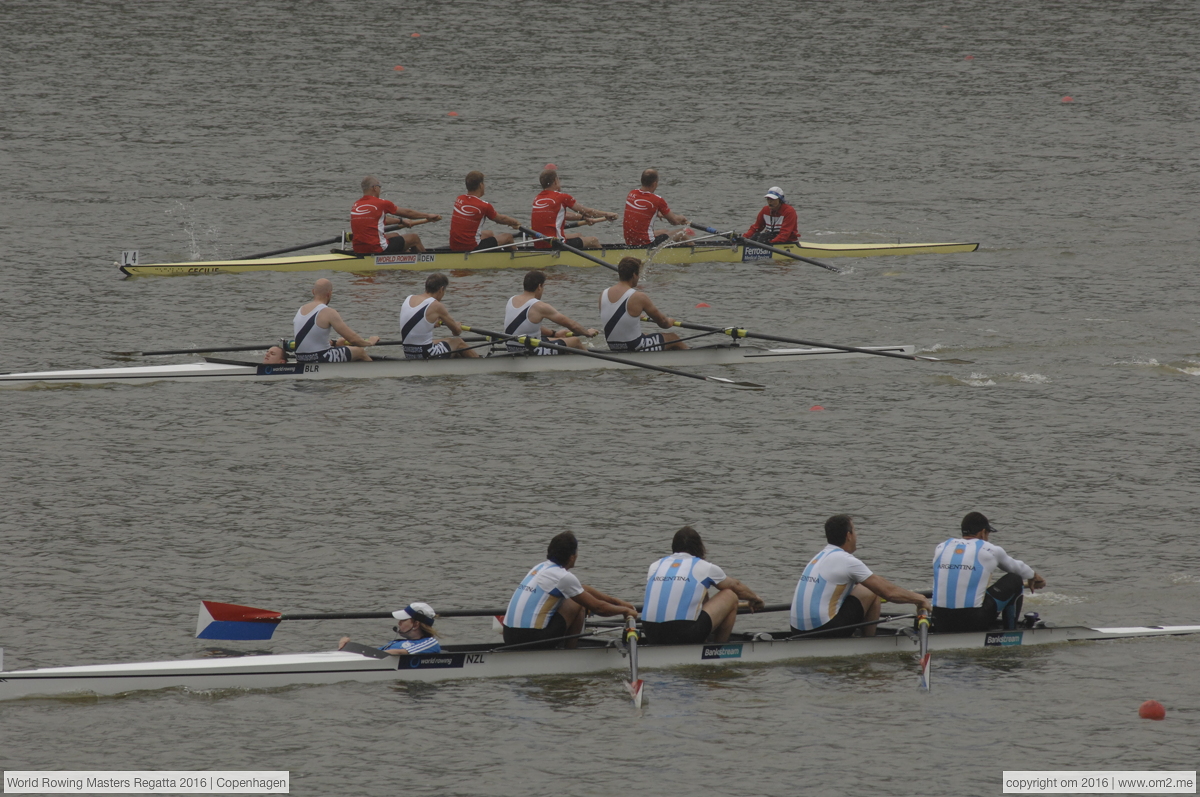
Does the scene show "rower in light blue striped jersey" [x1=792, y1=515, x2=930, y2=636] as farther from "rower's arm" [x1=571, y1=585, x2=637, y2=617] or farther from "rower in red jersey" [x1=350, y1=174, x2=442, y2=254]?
"rower in red jersey" [x1=350, y1=174, x2=442, y2=254]

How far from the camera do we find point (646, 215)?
25891mm

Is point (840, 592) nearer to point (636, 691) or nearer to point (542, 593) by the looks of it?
point (636, 691)

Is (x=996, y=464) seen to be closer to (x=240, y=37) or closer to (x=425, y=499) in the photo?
(x=425, y=499)

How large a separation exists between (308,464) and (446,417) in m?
2.28

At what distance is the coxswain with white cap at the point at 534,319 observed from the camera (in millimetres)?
20297

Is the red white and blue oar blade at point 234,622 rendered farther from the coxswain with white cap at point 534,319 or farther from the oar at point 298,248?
the oar at point 298,248

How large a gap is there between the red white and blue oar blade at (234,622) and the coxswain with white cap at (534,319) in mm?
8479

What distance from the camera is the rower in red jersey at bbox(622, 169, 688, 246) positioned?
25828 millimetres

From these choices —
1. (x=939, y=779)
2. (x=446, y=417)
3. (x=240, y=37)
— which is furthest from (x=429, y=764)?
(x=240, y=37)

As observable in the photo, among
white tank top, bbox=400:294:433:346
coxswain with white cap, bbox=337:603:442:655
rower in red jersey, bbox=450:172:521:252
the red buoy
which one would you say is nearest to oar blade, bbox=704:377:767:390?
white tank top, bbox=400:294:433:346

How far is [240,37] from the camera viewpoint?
45.5 metres

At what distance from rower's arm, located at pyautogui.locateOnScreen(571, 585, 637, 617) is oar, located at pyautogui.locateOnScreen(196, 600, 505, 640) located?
2.85 ft

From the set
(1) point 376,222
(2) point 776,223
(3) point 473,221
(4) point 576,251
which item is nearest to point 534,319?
(4) point 576,251

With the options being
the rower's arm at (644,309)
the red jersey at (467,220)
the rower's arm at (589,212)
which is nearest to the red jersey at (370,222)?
the red jersey at (467,220)
